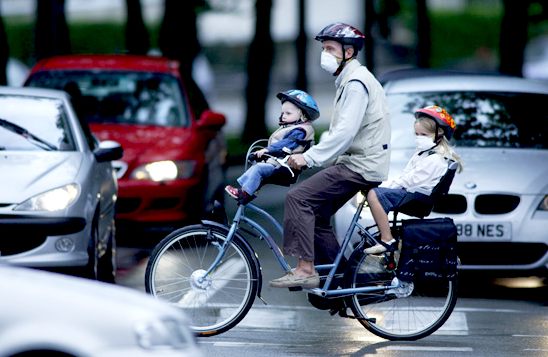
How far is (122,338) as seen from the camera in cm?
556

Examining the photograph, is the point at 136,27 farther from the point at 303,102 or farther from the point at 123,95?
the point at 303,102

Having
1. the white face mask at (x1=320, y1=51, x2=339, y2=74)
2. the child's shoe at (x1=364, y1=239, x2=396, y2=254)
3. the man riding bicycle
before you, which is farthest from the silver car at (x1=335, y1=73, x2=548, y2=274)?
the white face mask at (x1=320, y1=51, x2=339, y2=74)

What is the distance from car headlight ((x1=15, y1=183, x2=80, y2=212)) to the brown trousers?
209 centimetres

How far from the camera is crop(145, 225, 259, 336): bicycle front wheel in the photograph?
29.0ft

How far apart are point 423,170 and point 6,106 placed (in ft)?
13.0

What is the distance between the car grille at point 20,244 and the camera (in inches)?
398

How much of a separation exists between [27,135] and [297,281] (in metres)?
3.28

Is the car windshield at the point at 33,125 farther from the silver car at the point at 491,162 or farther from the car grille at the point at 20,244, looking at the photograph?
the silver car at the point at 491,162

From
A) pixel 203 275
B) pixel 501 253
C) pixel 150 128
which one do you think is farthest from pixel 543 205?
pixel 150 128

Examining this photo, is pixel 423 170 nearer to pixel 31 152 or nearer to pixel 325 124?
pixel 31 152

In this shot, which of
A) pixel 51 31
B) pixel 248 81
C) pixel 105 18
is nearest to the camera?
pixel 51 31

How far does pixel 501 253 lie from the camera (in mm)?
10930

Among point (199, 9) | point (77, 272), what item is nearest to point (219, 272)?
point (77, 272)

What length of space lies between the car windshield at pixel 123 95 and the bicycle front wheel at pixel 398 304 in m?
5.98
